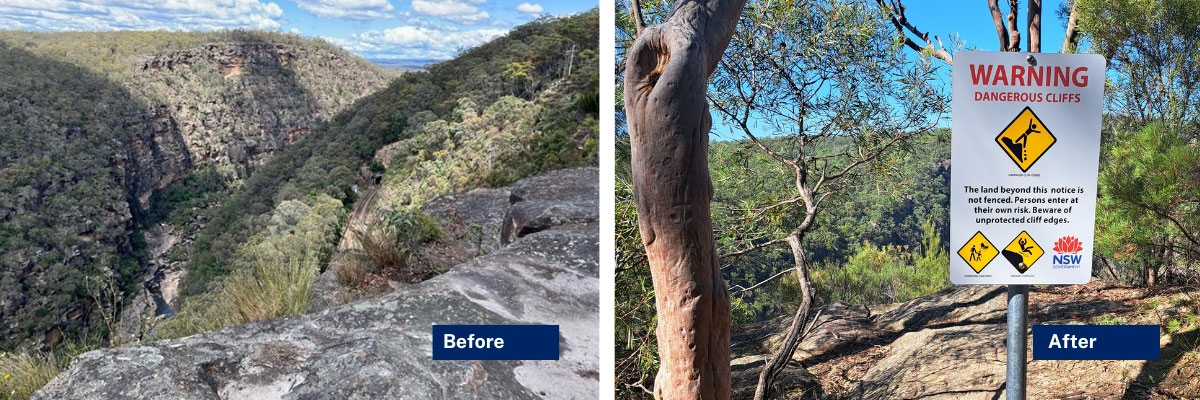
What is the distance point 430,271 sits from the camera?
429cm

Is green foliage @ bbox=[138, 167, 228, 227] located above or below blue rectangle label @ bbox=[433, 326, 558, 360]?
above

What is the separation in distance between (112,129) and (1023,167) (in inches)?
186

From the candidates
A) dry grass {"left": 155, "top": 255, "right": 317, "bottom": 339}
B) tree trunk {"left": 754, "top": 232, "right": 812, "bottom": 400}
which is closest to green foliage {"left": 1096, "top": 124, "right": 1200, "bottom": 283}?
tree trunk {"left": 754, "top": 232, "right": 812, "bottom": 400}

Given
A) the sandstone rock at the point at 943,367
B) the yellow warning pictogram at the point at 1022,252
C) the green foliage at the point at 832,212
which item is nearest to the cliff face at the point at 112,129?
the green foliage at the point at 832,212

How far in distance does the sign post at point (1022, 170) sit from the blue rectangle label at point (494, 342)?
5.30ft

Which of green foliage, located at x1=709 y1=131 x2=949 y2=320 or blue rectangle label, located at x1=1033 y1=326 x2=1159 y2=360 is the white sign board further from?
green foliage, located at x1=709 y1=131 x2=949 y2=320

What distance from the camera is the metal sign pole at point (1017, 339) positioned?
235 cm

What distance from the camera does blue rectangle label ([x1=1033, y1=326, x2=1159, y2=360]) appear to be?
3.62 metres

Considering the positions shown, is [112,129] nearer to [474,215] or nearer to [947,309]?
[474,215]

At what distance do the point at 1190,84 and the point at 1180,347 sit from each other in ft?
4.77

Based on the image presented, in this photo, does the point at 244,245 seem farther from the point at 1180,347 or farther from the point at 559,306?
the point at 1180,347

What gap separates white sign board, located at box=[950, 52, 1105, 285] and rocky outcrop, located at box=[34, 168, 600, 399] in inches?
60.9

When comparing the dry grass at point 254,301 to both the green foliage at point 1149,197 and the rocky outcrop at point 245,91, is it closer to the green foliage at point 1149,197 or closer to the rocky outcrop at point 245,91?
the rocky outcrop at point 245,91

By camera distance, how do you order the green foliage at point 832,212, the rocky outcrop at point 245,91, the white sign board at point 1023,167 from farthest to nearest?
the rocky outcrop at point 245,91 → the green foliage at point 832,212 → the white sign board at point 1023,167
